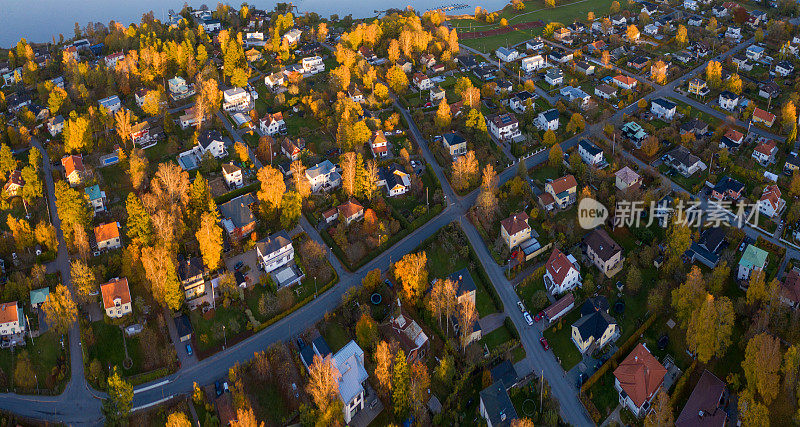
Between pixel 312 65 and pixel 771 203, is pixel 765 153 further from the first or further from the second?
pixel 312 65

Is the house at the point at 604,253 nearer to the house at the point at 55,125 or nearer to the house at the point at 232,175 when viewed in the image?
the house at the point at 232,175

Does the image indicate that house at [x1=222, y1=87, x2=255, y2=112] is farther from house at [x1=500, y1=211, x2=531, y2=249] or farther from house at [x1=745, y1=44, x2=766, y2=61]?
house at [x1=745, y1=44, x2=766, y2=61]

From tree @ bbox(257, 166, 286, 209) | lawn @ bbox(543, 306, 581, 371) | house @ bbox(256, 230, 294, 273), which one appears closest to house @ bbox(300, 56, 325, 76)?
tree @ bbox(257, 166, 286, 209)

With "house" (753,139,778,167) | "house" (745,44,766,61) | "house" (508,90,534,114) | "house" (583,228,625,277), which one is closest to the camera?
"house" (583,228,625,277)

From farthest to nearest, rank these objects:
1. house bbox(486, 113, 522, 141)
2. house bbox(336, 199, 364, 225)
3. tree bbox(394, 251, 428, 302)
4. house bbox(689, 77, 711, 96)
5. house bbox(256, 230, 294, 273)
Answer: house bbox(689, 77, 711, 96) < house bbox(486, 113, 522, 141) < house bbox(336, 199, 364, 225) < house bbox(256, 230, 294, 273) < tree bbox(394, 251, 428, 302)

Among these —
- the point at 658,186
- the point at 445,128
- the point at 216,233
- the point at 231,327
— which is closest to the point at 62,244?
the point at 216,233
